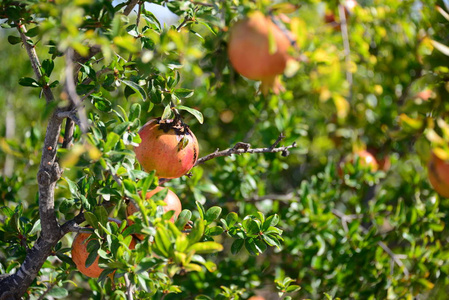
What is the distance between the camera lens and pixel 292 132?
6.12 feet

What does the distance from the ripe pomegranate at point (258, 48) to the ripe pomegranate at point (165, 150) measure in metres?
0.38

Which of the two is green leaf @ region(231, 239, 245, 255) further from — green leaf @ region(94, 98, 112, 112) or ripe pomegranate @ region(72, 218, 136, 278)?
green leaf @ region(94, 98, 112, 112)

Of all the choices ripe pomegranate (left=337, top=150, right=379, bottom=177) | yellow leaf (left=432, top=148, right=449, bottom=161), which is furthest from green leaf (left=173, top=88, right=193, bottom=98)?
ripe pomegranate (left=337, top=150, right=379, bottom=177)

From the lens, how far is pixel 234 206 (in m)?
1.87

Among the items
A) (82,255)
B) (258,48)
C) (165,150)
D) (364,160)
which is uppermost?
(258,48)

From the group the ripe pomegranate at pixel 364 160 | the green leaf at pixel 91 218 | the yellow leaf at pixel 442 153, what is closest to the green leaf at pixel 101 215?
the green leaf at pixel 91 218

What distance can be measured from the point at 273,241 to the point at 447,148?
450 millimetres

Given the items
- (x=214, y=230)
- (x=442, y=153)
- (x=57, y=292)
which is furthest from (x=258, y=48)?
(x=57, y=292)

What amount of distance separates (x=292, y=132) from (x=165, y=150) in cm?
90

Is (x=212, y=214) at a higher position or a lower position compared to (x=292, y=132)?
higher

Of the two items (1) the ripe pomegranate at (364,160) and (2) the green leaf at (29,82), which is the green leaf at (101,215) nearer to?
(2) the green leaf at (29,82)

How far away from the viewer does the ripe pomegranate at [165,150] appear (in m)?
1.08

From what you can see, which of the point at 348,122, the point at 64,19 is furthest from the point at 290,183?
the point at 64,19

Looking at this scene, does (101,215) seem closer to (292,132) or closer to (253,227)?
(253,227)
